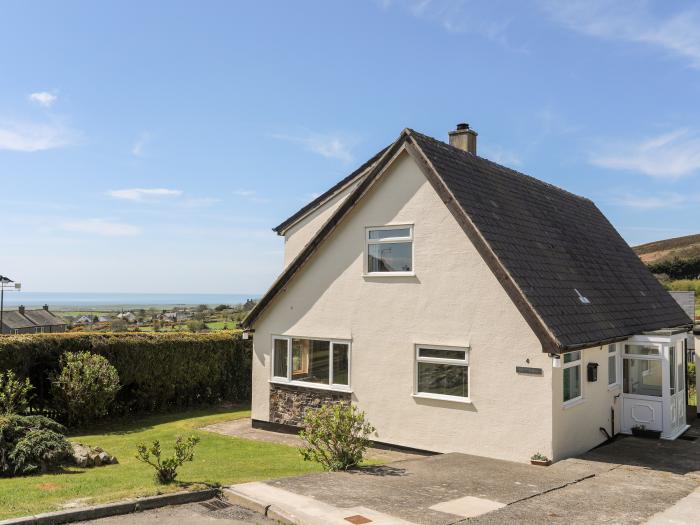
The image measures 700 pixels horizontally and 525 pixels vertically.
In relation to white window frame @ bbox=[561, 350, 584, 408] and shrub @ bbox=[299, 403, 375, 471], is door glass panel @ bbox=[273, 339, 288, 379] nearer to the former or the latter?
shrub @ bbox=[299, 403, 375, 471]

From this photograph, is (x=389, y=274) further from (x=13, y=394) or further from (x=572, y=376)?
(x=13, y=394)

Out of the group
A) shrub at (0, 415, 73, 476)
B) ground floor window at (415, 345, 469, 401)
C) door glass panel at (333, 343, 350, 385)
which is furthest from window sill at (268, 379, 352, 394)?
shrub at (0, 415, 73, 476)

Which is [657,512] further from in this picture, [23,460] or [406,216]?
[23,460]

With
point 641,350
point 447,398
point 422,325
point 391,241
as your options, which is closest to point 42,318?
point 391,241

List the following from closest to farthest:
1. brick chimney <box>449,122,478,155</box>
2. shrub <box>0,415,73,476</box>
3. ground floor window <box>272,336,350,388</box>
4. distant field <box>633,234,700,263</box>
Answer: shrub <box>0,415,73,476</box> → ground floor window <box>272,336,350,388</box> → brick chimney <box>449,122,478,155</box> → distant field <box>633,234,700,263</box>

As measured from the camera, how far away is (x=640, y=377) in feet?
50.2

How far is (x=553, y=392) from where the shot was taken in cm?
1173

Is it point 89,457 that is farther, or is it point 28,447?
point 89,457

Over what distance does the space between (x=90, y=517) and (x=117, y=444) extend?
8.31m

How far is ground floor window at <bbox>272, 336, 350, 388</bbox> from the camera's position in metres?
15.7

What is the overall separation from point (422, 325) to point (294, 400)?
496 cm

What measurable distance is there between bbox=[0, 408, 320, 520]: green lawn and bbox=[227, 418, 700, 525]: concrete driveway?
5.63ft

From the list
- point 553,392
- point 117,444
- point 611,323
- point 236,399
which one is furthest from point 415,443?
point 236,399

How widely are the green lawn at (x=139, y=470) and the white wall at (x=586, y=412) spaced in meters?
5.33
